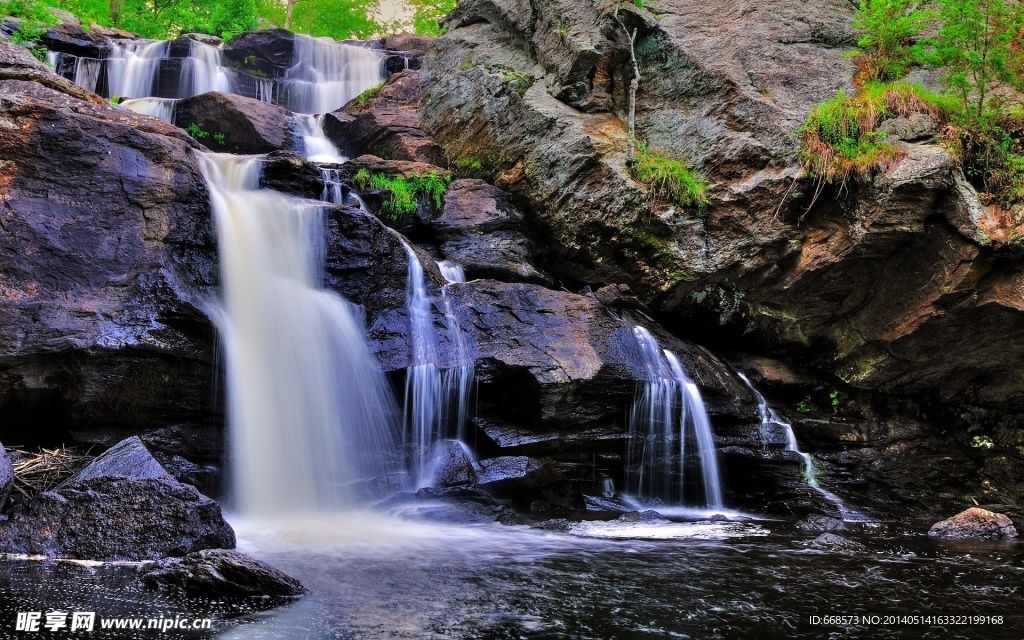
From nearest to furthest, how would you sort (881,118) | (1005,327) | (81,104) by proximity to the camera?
(81,104) → (1005,327) → (881,118)

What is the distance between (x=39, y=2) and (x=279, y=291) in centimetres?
949

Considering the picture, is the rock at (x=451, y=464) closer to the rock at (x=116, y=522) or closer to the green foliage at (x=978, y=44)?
the rock at (x=116, y=522)

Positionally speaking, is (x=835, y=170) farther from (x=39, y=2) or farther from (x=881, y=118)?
(x=39, y=2)

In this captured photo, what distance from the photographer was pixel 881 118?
1037cm

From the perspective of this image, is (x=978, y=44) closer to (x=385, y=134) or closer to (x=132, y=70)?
(x=385, y=134)

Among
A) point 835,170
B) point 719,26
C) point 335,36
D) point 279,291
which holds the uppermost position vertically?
point 335,36

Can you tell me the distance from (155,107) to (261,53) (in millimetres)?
6172

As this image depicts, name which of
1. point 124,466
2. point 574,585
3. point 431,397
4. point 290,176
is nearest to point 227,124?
point 290,176

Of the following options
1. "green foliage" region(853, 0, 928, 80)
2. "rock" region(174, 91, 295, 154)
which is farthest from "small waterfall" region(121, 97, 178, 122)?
"green foliage" region(853, 0, 928, 80)

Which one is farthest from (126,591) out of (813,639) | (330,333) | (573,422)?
(573,422)

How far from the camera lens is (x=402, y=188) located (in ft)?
38.6

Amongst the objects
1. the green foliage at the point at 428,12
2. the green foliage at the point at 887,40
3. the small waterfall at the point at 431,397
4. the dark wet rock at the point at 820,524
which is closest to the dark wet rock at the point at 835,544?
the dark wet rock at the point at 820,524

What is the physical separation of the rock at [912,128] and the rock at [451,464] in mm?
8017

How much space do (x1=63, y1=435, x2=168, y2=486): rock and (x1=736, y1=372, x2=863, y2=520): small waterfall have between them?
8.13 meters
